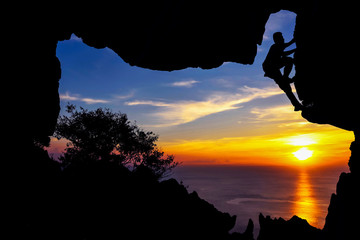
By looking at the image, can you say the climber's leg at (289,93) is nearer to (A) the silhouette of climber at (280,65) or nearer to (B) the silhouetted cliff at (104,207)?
(A) the silhouette of climber at (280,65)

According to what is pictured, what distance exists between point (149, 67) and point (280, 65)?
8.99 m

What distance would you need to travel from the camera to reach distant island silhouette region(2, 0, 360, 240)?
33.3ft

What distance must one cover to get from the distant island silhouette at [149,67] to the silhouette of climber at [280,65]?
1.92 ft

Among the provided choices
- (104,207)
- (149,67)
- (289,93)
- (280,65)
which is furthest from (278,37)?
(104,207)

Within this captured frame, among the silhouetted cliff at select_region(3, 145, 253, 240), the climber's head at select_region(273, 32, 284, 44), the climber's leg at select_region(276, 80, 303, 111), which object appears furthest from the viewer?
the climber's leg at select_region(276, 80, 303, 111)

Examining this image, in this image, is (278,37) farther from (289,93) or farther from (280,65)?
(289,93)

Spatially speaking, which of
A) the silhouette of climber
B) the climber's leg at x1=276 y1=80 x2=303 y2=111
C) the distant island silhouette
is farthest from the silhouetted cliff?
the silhouette of climber

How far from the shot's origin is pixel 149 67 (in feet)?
50.9

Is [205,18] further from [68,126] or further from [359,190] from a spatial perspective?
[68,126]

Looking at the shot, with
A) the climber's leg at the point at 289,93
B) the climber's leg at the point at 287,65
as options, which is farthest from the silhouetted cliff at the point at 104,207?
the climber's leg at the point at 287,65

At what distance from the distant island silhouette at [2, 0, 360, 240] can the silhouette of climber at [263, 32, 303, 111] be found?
59cm

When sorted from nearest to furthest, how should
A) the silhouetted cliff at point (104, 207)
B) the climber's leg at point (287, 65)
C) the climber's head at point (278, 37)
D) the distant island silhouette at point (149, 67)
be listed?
the distant island silhouette at point (149, 67) < the silhouetted cliff at point (104, 207) < the climber's head at point (278, 37) < the climber's leg at point (287, 65)

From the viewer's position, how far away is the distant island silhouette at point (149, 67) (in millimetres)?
10141

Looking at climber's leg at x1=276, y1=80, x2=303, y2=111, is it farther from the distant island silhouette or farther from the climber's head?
the climber's head
